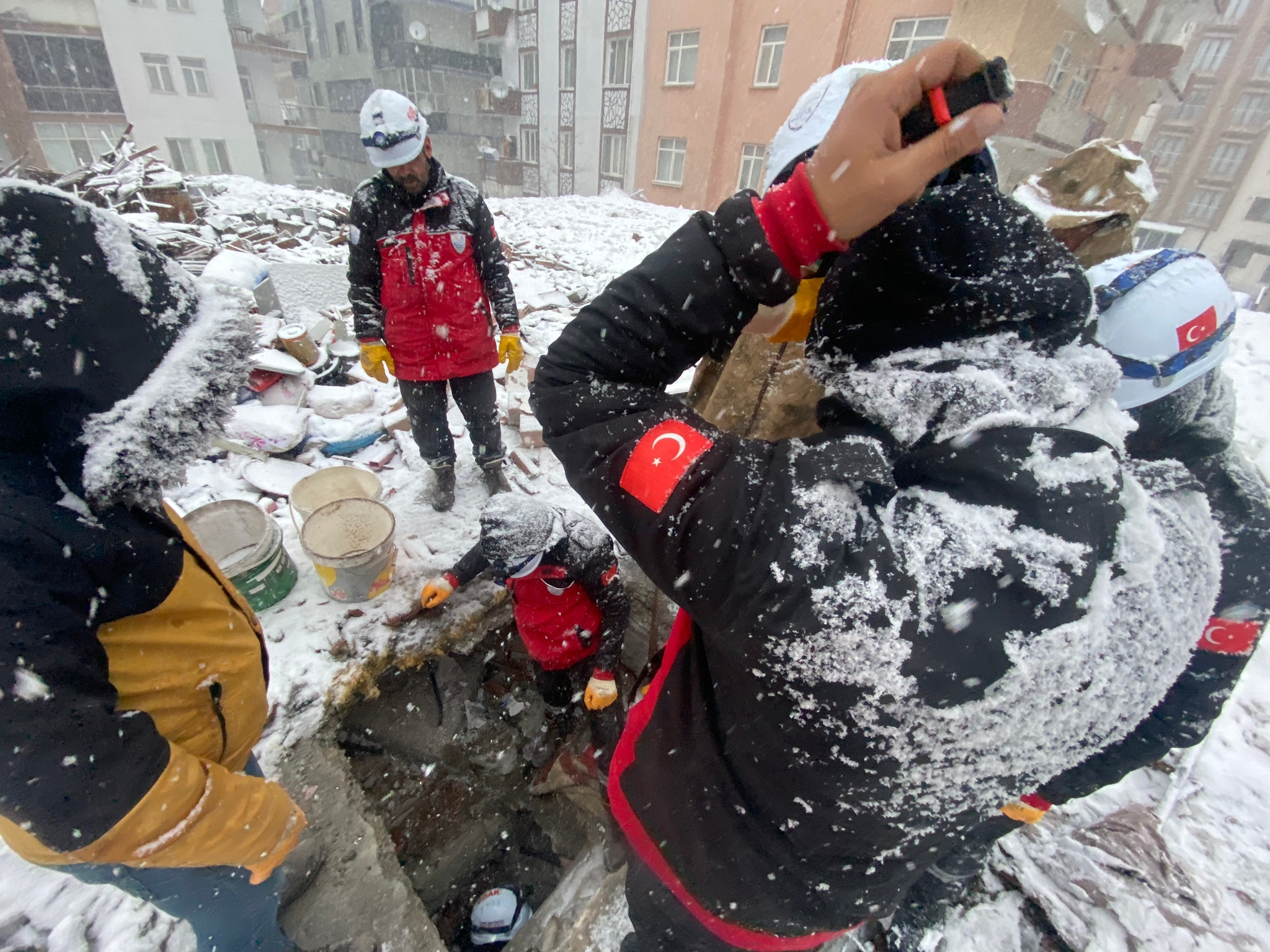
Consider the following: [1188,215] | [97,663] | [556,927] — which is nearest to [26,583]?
[97,663]

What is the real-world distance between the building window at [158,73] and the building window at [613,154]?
14.7m

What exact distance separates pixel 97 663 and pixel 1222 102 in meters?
41.7

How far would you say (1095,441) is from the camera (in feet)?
2.37

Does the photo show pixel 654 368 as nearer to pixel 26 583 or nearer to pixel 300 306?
pixel 26 583

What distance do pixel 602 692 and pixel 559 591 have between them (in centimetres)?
60

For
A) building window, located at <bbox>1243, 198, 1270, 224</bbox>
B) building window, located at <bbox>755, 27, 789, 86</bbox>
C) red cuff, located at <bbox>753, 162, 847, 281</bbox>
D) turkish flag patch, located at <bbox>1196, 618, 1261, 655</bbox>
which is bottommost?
building window, located at <bbox>1243, 198, 1270, 224</bbox>

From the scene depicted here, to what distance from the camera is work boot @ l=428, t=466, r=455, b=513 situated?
3.80 m

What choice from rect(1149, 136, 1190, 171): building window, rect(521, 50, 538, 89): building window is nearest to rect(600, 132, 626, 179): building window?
rect(521, 50, 538, 89): building window

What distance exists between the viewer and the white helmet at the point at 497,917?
279cm

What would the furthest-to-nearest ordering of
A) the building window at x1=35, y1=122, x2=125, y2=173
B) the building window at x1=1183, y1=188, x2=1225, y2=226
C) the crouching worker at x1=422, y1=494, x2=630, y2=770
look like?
the building window at x1=1183, y1=188, x2=1225, y2=226 < the building window at x1=35, y1=122, x2=125, y2=173 < the crouching worker at x1=422, y1=494, x2=630, y2=770

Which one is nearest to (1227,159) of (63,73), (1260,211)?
(1260,211)

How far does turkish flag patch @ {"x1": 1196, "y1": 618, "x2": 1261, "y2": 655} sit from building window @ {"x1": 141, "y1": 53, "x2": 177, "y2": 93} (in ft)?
90.4

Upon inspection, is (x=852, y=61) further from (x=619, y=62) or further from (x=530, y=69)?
(x=530, y=69)

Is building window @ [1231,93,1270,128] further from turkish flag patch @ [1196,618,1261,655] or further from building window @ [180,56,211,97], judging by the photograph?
building window @ [180,56,211,97]
